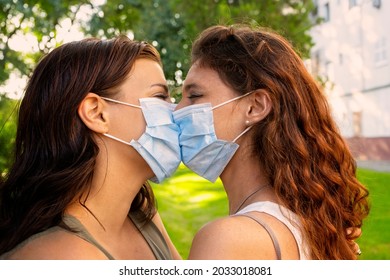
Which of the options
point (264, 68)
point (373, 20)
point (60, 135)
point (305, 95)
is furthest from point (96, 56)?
point (373, 20)

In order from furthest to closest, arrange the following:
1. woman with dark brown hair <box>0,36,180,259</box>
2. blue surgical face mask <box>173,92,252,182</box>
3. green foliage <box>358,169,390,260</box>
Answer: green foliage <box>358,169,390,260</box>, blue surgical face mask <box>173,92,252,182</box>, woman with dark brown hair <box>0,36,180,259</box>

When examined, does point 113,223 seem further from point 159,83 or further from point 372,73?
point 372,73

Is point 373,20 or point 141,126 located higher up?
point 141,126

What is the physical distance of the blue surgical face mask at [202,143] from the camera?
3.04 meters

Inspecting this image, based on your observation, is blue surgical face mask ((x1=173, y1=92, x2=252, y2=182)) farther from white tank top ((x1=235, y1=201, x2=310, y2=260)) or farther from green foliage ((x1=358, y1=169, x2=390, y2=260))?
green foliage ((x1=358, y1=169, x2=390, y2=260))

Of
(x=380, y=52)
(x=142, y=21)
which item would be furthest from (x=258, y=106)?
(x=380, y=52)

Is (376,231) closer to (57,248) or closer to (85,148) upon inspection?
(85,148)

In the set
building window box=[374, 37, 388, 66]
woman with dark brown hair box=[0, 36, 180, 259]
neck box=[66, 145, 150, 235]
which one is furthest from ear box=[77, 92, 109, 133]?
building window box=[374, 37, 388, 66]

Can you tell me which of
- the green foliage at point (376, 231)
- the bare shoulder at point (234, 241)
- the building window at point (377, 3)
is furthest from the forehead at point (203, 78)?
the building window at point (377, 3)

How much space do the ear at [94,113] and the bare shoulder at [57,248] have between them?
0.55 metres

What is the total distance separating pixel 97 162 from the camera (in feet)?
9.72

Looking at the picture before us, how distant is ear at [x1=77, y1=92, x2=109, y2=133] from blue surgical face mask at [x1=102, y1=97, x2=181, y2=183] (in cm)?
9

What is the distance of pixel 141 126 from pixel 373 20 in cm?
1892

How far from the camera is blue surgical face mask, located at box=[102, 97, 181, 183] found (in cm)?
314
